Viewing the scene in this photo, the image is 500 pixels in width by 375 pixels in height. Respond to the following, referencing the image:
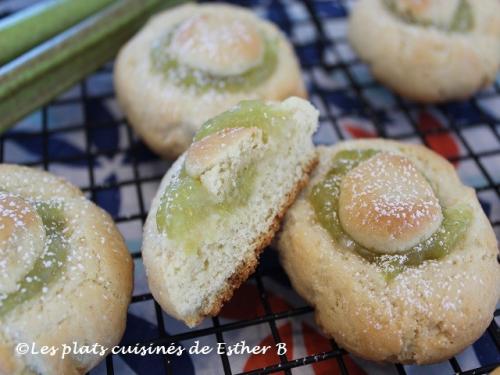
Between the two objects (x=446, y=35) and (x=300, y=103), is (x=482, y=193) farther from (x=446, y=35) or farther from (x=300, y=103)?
(x=300, y=103)

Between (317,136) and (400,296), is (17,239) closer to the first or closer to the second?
(400,296)

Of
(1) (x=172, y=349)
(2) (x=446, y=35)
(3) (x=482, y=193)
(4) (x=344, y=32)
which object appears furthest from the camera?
(4) (x=344, y=32)

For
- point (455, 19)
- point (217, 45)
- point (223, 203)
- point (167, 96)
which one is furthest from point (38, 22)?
point (455, 19)

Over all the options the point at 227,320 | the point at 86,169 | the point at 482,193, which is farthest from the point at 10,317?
the point at 482,193

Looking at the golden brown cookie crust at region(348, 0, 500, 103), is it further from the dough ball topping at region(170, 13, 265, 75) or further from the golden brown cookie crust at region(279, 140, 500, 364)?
the golden brown cookie crust at region(279, 140, 500, 364)

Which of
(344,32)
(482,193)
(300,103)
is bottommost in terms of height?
(482,193)

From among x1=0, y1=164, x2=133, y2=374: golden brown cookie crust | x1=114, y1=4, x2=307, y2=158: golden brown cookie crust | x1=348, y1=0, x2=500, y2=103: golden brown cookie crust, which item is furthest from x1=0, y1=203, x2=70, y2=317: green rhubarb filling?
x1=348, y1=0, x2=500, y2=103: golden brown cookie crust
